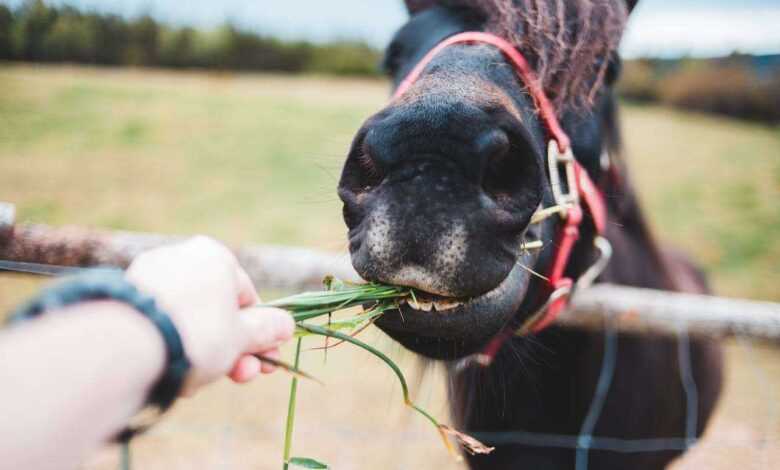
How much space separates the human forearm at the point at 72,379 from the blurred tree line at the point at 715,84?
868 inches

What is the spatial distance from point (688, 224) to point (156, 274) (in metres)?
11.1

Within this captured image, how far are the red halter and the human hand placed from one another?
0.79 meters

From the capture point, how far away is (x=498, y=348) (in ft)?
4.91

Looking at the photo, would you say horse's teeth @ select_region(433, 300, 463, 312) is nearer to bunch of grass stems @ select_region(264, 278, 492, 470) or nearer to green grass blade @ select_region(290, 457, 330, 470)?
bunch of grass stems @ select_region(264, 278, 492, 470)

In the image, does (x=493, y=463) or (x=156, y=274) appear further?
(x=493, y=463)

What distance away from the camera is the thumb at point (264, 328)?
2.02 feet

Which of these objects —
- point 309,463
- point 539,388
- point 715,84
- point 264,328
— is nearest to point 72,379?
point 264,328

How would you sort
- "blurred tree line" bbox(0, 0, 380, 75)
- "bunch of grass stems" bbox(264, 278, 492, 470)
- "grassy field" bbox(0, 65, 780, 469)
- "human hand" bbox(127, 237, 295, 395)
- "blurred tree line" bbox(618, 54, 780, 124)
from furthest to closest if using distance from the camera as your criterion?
"blurred tree line" bbox(618, 54, 780, 124), "grassy field" bbox(0, 65, 780, 469), "blurred tree line" bbox(0, 0, 380, 75), "bunch of grass stems" bbox(264, 278, 492, 470), "human hand" bbox(127, 237, 295, 395)

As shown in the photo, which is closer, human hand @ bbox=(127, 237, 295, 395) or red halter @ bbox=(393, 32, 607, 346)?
human hand @ bbox=(127, 237, 295, 395)

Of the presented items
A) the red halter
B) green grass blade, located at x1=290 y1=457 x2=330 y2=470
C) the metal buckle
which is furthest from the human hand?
the metal buckle

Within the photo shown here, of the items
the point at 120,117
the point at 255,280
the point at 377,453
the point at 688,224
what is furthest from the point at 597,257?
the point at 120,117

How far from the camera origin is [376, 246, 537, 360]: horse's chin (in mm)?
1027

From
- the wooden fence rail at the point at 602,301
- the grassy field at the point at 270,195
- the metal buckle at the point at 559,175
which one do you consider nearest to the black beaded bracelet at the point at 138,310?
the grassy field at the point at 270,195

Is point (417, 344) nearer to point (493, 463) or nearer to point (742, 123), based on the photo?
point (493, 463)
